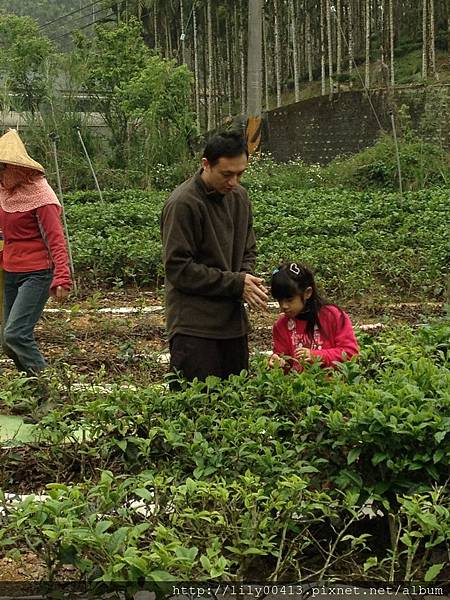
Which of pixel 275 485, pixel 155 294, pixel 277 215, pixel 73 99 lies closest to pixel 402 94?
pixel 73 99

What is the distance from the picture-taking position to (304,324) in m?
4.39

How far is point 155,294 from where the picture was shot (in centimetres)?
945

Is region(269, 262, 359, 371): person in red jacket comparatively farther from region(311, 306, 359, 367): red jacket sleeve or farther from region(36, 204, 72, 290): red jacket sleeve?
region(36, 204, 72, 290): red jacket sleeve

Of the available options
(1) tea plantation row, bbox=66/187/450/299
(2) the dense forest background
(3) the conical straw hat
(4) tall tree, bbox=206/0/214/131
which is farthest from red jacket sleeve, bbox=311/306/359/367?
(4) tall tree, bbox=206/0/214/131

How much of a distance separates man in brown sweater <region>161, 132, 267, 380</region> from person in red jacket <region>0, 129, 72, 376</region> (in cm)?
120

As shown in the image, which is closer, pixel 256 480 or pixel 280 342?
pixel 256 480

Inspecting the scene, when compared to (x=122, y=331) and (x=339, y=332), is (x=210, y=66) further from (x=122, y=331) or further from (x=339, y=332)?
(x=339, y=332)

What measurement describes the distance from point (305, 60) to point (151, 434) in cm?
3533

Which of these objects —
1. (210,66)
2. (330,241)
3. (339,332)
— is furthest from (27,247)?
(210,66)

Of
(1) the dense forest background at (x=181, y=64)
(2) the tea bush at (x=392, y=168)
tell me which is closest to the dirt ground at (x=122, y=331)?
(2) the tea bush at (x=392, y=168)

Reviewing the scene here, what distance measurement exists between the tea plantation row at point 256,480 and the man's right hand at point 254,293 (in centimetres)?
28

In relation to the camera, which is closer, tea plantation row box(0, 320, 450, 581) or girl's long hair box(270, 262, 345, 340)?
tea plantation row box(0, 320, 450, 581)

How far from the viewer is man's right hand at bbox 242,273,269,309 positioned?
163 inches

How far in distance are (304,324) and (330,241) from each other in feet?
20.5
